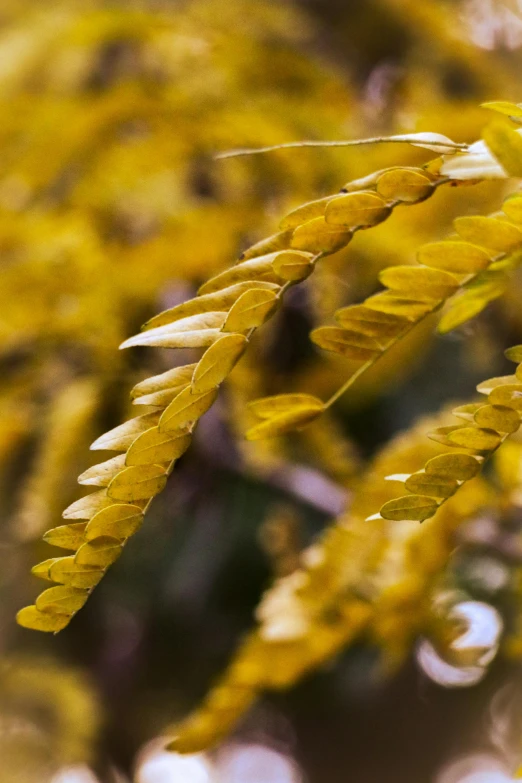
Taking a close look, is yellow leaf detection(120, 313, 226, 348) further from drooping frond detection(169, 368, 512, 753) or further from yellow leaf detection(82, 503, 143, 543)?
drooping frond detection(169, 368, 512, 753)

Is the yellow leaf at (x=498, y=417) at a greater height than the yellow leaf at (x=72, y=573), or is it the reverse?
the yellow leaf at (x=72, y=573)

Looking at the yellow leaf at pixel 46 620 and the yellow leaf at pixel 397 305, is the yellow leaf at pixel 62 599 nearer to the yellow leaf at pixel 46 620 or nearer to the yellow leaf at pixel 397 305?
the yellow leaf at pixel 46 620

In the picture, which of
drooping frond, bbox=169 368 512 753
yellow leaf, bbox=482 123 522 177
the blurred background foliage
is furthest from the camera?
the blurred background foliage

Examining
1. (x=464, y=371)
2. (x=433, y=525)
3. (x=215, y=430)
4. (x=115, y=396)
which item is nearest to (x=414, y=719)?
(x=464, y=371)

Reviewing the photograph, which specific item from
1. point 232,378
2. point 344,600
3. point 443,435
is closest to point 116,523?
point 443,435

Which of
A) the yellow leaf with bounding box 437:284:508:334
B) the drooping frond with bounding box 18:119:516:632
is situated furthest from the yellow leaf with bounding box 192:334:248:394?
the yellow leaf with bounding box 437:284:508:334

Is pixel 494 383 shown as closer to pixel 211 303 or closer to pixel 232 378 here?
pixel 211 303

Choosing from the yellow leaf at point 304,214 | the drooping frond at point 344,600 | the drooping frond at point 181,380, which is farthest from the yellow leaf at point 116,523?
the drooping frond at point 344,600
